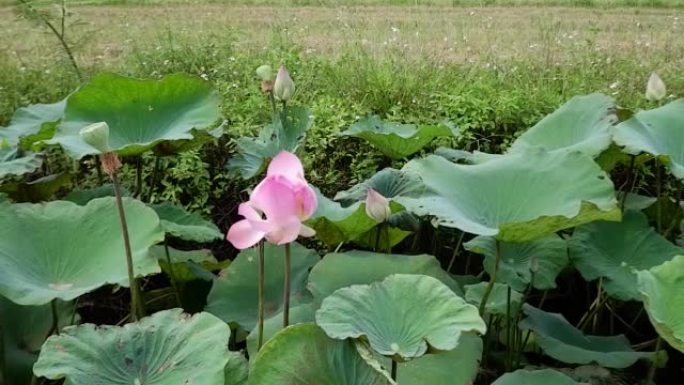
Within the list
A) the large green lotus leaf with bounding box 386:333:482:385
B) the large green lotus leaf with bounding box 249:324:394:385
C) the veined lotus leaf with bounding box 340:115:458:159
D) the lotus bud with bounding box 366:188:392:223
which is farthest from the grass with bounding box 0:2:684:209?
the large green lotus leaf with bounding box 249:324:394:385

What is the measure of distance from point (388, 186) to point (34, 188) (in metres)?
0.77

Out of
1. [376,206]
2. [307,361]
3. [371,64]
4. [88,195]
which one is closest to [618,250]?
[376,206]

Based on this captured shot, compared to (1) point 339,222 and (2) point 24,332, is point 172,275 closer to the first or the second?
(2) point 24,332

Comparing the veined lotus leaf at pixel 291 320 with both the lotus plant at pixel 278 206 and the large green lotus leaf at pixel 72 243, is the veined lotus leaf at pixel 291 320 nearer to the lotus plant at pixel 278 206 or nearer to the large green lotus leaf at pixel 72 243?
the large green lotus leaf at pixel 72 243

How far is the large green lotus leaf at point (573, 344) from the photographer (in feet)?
4.28

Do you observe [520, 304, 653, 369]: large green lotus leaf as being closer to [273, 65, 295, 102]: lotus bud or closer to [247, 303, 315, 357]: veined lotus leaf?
[247, 303, 315, 357]: veined lotus leaf

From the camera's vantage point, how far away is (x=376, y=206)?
47.5 inches

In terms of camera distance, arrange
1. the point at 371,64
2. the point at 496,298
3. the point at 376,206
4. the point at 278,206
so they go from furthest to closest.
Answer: the point at 371,64
the point at 496,298
the point at 376,206
the point at 278,206

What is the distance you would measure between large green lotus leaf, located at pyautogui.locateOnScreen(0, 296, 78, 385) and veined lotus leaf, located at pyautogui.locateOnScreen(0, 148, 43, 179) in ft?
0.87

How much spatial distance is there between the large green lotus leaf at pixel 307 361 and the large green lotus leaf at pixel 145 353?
Result: 0.05 meters

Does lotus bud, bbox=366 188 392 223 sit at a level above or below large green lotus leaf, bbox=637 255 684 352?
above

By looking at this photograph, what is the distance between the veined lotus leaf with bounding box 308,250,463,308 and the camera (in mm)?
1260

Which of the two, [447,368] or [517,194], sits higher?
[517,194]

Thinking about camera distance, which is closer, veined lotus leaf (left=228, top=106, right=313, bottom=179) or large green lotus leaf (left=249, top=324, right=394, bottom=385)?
large green lotus leaf (left=249, top=324, right=394, bottom=385)
